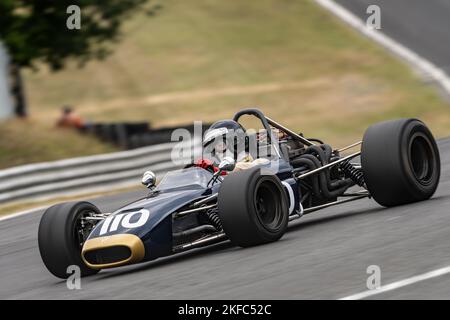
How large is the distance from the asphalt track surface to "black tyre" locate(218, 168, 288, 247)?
16975 mm

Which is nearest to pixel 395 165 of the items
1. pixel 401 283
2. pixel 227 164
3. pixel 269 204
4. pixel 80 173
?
pixel 269 204

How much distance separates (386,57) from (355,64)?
35.7 inches

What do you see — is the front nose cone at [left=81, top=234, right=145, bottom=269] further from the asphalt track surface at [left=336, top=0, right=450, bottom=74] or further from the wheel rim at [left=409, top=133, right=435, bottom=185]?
the asphalt track surface at [left=336, top=0, right=450, bottom=74]

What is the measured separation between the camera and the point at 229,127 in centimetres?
917

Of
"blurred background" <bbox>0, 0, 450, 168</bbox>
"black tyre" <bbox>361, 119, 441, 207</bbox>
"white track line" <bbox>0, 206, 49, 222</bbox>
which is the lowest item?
"white track line" <bbox>0, 206, 49, 222</bbox>

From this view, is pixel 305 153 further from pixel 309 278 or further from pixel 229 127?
pixel 309 278

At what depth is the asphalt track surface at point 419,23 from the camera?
26203mm

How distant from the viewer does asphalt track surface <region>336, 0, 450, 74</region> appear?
26203 millimetres

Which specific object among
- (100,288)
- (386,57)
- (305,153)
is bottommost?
(100,288)

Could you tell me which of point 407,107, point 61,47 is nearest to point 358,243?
point 61,47

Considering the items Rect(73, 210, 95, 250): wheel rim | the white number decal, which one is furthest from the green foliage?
the white number decal

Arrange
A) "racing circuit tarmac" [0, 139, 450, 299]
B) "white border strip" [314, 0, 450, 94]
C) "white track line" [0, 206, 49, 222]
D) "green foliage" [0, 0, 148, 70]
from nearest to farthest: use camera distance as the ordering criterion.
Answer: "racing circuit tarmac" [0, 139, 450, 299], "white track line" [0, 206, 49, 222], "green foliage" [0, 0, 148, 70], "white border strip" [314, 0, 450, 94]

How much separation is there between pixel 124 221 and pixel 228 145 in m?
1.55

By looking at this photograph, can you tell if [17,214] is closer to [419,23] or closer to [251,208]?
[251,208]
